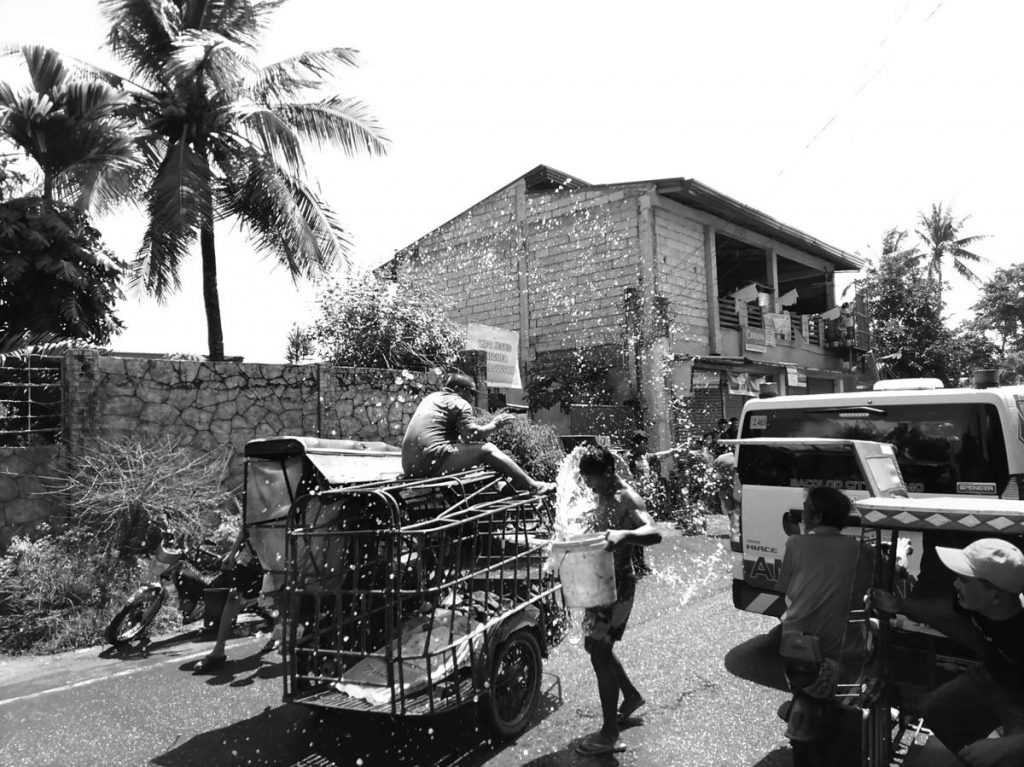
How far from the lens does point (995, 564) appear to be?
2975 mm

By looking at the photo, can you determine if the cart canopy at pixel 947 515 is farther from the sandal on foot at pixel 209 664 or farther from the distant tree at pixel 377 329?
the distant tree at pixel 377 329

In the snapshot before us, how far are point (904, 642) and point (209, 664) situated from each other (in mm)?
5077

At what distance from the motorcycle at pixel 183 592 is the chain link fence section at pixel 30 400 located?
7.39 feet

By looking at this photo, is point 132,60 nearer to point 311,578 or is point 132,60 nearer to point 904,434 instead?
point 311,578

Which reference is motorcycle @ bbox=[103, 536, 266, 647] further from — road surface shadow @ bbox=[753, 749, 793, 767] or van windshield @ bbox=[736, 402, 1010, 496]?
van windshield @ bbox=[736, 402, 1010, 496]

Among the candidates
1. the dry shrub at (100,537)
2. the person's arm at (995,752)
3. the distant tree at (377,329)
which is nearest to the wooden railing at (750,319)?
the distant tree at (377,329)

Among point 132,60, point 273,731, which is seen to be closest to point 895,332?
point 132,60

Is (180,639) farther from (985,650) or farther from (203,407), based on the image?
(985,650)

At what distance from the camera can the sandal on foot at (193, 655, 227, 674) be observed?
5701 mm

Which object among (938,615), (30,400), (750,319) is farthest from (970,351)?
(30,400)

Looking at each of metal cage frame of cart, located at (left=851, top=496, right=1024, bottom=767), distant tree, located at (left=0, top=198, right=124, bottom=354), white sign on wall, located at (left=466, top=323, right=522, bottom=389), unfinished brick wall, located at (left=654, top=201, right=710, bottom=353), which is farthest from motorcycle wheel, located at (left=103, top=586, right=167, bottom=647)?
unfinished brick wall, located at (left=654, top=201, right=710, bottom=353)

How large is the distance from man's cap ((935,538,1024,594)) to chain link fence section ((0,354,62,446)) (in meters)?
8.77

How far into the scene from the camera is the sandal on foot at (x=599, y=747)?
3.93 meters

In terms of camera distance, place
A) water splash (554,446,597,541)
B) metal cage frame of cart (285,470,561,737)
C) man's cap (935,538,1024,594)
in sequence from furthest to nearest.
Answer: water splash (554,446,597,541)
metal cage frame of cart (285,470,561,737)
man's cap (935,538,1024,594)
